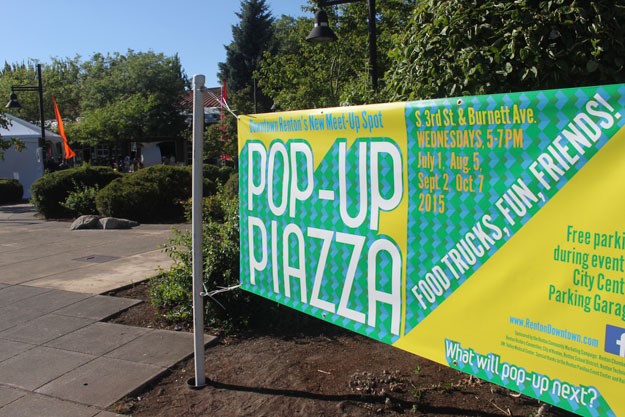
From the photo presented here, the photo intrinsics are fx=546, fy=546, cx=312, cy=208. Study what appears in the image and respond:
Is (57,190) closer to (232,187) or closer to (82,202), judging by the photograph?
(82,202)

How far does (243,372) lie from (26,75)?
53042mm

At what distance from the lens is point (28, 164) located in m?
27.5

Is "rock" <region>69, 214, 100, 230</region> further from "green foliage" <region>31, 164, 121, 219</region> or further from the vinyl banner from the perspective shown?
the vinyl banner

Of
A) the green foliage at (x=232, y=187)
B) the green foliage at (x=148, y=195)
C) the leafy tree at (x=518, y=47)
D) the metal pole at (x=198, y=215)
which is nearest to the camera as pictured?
the leafy tree at (x=518, y=47)

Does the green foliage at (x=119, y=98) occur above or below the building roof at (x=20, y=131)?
above

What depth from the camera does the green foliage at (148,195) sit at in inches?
575

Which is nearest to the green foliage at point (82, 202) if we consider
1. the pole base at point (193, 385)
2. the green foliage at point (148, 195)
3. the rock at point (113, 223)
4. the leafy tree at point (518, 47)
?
the green foliage at point (148, 195)

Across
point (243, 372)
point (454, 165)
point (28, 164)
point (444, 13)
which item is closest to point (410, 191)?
point (454, 165)

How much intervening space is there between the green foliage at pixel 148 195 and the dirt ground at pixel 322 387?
10.5m

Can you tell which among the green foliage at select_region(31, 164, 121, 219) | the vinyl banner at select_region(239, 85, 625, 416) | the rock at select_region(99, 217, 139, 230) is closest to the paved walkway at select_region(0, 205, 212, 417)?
the vinyl banner at select_region(239, 85, 625, 416)

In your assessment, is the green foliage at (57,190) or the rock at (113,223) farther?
the green foliage at (57,190)

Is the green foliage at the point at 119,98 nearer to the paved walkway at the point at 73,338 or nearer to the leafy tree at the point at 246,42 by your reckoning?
the leafy tree at the point at 246,42

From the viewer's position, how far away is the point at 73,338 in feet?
17.3

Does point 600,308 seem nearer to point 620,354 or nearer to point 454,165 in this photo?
point 620,354
